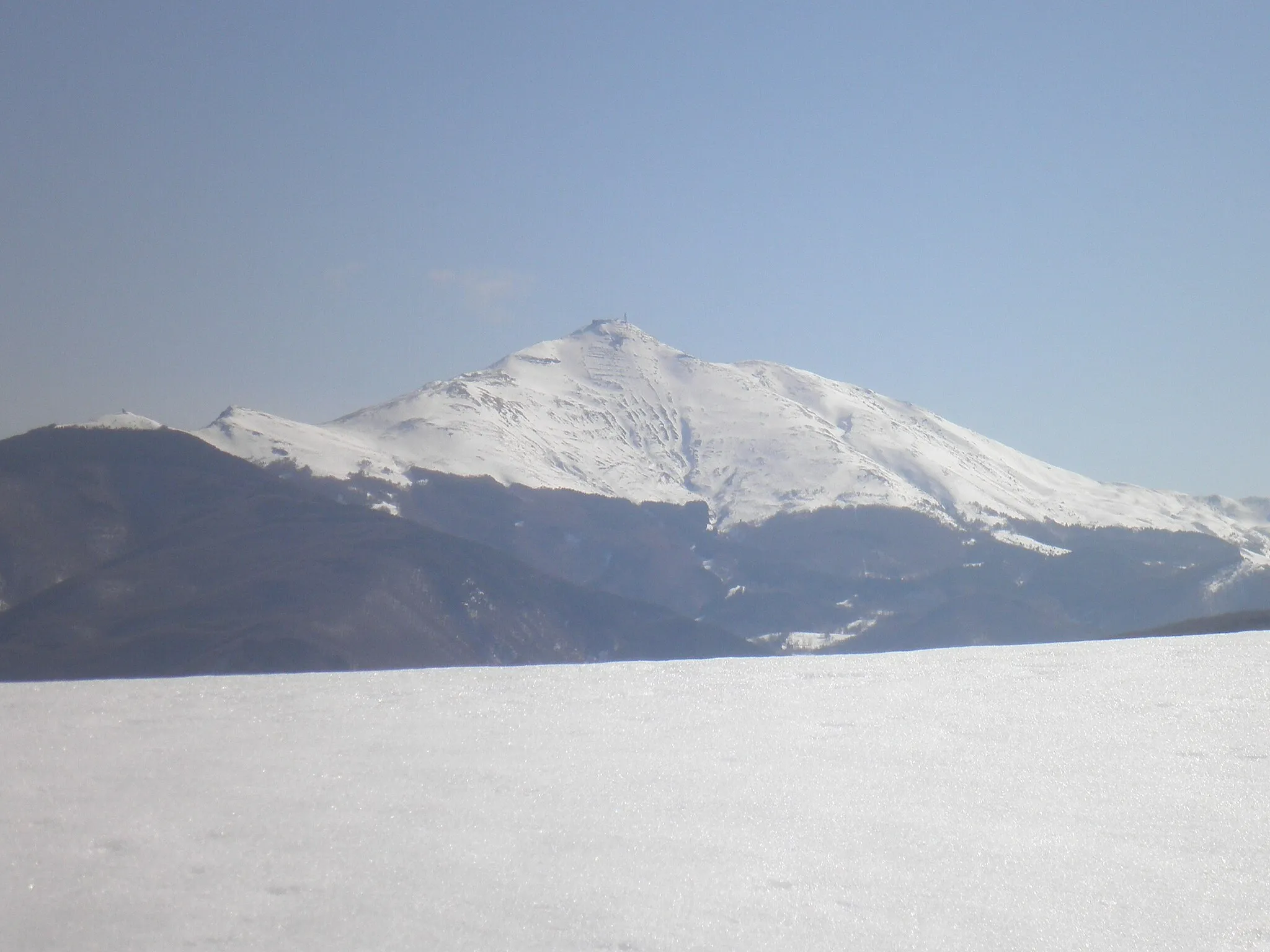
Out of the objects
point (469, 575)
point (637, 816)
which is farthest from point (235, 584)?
point (637, 816)

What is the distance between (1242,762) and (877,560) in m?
150

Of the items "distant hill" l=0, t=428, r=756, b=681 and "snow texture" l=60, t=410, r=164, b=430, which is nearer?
"distant hill" l=0, t=428, r=756, b=681

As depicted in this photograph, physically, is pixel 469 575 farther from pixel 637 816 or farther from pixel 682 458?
pixel 682 458

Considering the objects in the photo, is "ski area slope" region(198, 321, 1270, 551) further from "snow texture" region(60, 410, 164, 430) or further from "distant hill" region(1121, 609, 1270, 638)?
"distant hill" region(1121, 609, 1270, 638)

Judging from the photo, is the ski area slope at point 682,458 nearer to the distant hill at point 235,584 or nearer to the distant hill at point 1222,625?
the distant hill at point 235,584

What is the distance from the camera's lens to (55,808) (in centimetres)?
310

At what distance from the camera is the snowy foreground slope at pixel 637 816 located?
2564mm

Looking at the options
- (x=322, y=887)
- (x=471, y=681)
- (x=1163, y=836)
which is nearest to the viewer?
(x=322, y=887)

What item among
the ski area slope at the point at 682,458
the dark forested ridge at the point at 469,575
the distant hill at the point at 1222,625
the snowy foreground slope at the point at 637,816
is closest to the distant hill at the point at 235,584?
the dark forested ridge at the point at 469,575

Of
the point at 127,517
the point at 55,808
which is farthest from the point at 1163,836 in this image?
the point at 127,517

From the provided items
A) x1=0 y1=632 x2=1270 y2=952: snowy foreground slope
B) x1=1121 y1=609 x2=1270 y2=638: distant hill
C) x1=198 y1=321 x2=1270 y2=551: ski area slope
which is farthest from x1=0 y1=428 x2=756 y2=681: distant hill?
x1=0 y1=632 x2=1270 y2=952: snowy foreground slope

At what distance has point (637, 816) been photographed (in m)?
3.10

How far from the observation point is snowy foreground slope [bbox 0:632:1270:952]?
2.56 metres

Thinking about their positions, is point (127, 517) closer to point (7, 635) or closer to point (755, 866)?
point (7, 635)
